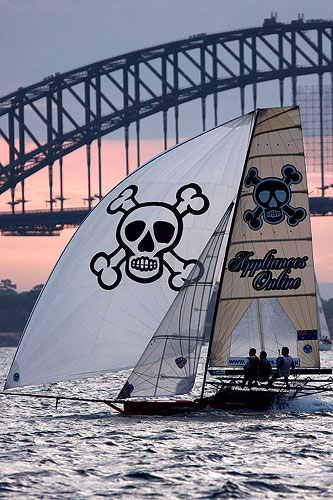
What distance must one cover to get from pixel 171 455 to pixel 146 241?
3218 millimetres

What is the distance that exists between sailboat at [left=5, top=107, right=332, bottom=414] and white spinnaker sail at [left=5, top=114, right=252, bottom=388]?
16mm

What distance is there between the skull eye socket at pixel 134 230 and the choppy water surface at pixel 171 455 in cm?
295

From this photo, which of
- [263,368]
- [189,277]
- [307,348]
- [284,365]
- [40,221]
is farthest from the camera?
[40,221]

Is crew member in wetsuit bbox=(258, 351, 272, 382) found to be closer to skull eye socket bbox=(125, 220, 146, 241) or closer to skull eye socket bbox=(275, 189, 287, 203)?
skull eye socket bbox=(275, 189, 287, 203)

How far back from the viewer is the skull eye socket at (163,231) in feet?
49.3

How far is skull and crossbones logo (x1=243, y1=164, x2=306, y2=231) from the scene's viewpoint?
51.7ft

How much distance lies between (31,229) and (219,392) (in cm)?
4844

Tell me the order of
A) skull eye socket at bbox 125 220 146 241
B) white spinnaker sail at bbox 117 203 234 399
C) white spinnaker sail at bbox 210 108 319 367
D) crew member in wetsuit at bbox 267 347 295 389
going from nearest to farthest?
1. white spinnaker sail at bbox 117 203 234 399
2. skull eye socket at bbox 125 220 146 241
3. crew member in wetsuit at bbox 267 347 295 389
4. white spinnaker sail at bbox 210 108 319 367

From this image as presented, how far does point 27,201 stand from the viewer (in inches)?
2470

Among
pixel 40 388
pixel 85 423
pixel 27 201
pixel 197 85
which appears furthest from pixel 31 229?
pixel 85 423

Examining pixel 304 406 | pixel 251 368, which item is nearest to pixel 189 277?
pixel 251 368

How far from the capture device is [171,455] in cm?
1352

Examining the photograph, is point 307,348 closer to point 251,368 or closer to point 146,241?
point 251,368

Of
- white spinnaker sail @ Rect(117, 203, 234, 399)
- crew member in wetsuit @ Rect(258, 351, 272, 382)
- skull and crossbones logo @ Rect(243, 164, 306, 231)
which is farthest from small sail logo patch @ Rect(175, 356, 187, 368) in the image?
skull and crossbones logo @ Rect(243, 164, 306, 231)
